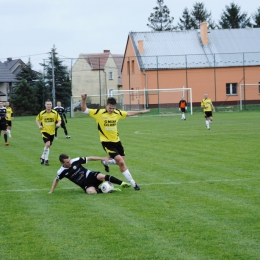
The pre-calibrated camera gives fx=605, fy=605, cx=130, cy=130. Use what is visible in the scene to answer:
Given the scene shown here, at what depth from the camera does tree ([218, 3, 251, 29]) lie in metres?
102

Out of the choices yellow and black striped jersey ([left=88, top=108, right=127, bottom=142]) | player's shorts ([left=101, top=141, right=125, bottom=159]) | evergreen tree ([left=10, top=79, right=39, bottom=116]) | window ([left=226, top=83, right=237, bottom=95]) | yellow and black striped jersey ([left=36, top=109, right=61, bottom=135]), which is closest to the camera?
player's shorts ([left=101, top=141, right=125, bottom=159])

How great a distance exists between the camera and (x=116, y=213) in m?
10.3

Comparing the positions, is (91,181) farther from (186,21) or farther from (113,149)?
(186,21)

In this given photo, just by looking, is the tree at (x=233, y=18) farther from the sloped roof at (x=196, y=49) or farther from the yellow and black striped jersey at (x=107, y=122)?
the yellow and black striped jersey at (x=107, y=122)

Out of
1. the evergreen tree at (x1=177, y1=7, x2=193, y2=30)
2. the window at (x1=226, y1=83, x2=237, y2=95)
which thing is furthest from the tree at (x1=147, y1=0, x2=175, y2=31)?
the window at (x1=226, y1=83, x2=237, y2=95)

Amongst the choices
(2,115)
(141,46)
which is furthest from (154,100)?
(2,115)

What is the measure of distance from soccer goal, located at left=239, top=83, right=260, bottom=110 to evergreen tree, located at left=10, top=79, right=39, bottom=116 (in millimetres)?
24893

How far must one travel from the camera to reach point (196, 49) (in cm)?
7056

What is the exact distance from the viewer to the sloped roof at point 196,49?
67.8m

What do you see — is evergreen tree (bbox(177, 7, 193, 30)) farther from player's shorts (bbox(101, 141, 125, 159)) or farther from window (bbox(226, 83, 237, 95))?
player's shorts (bbox(101, 141, 125, 159))

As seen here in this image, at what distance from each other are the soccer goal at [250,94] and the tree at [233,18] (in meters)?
37.4

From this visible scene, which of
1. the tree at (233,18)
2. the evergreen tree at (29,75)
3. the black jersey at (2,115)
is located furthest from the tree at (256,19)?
the black jersey at (2,115)

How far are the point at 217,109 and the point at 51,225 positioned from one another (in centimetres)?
5428

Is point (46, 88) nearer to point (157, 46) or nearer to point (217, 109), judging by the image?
point (157, 46)
